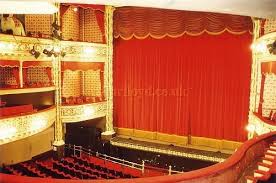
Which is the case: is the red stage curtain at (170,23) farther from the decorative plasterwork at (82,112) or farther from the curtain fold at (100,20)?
the decorative plasterwork at (82,112)

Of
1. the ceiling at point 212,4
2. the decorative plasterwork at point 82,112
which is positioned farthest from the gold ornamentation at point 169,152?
the ceiling at point 212,4

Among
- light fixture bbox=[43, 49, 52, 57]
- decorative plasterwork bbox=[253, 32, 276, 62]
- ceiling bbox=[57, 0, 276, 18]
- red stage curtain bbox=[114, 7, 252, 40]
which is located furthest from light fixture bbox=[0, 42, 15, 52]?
ceiling bbox=[57, 0, 276, 18]

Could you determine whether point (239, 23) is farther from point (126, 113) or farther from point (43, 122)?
point (43, 122)

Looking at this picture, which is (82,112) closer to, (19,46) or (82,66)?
(82,66)

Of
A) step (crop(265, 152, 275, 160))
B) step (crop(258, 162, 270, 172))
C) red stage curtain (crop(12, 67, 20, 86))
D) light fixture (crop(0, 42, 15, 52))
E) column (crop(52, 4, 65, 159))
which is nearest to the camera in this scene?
step (crop(258, 162, 270, 172))

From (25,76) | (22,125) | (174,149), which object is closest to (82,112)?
(25,76)

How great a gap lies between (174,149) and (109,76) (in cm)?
430

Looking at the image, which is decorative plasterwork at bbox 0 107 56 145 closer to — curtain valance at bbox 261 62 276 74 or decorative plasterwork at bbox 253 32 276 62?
curtain valance at bbox 261 62 276 74

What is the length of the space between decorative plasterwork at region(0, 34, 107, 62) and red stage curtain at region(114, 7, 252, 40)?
1362 millimetres

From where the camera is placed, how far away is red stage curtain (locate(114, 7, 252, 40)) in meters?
11.5

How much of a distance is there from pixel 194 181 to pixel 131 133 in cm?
1142

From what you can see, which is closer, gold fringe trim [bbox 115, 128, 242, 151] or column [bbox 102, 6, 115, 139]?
gold fringe trim [bbox 115, 128, 242, 151]

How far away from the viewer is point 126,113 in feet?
47.3

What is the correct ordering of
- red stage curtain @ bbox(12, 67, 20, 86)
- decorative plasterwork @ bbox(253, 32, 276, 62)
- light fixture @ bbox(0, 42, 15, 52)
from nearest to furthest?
decorative plasterwork @ bbox(253, 32, 276, 62)
light fixture @ bbox(0, 42, 15, 52)
red stage curtain @ bbox(12, 67, 20, 86)
